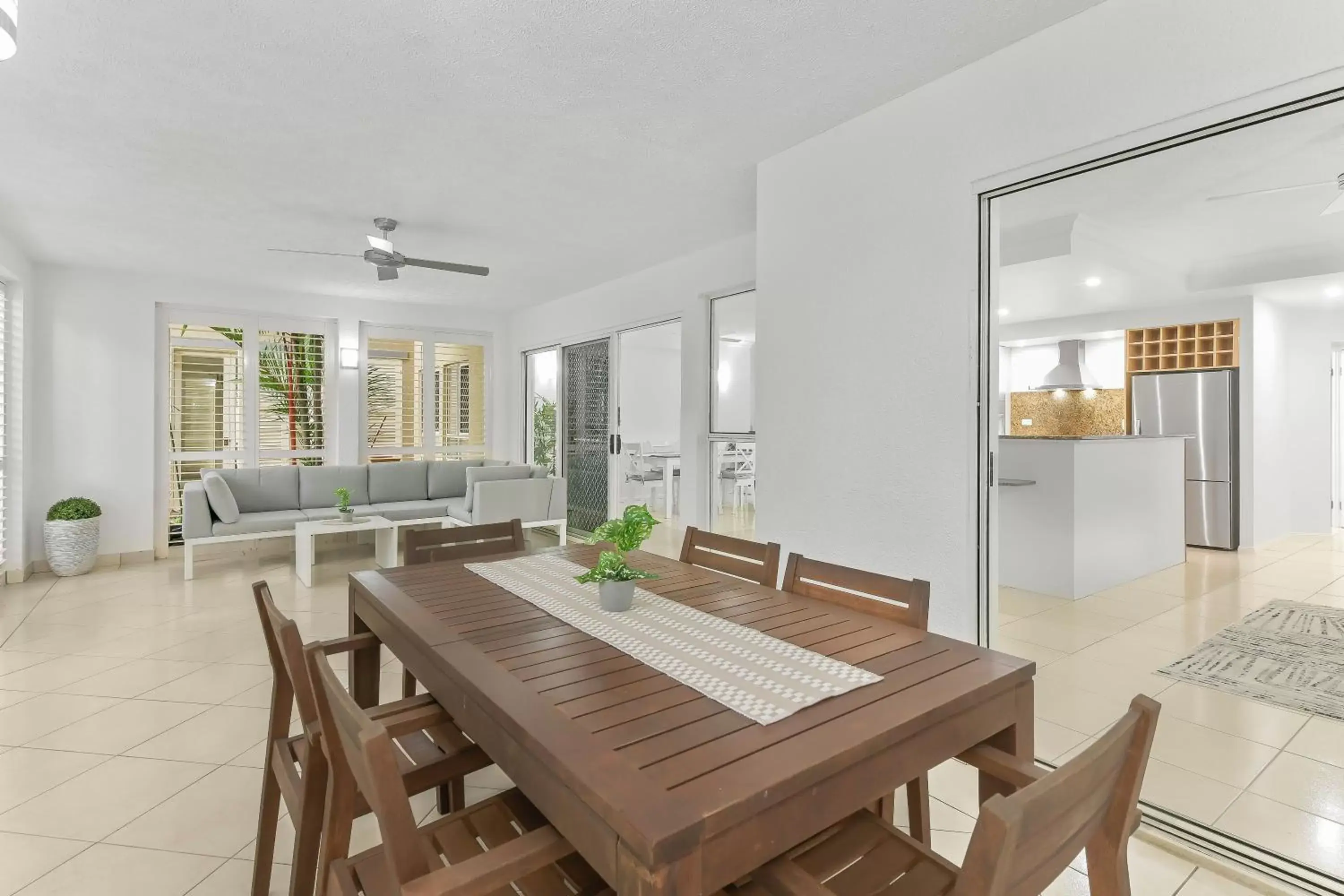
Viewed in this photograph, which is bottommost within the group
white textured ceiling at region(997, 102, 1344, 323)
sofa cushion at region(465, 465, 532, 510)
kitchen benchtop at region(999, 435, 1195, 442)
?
sofa cushion at region(465, 465, 532, 510)

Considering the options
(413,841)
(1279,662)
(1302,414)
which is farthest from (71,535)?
(1302,414)

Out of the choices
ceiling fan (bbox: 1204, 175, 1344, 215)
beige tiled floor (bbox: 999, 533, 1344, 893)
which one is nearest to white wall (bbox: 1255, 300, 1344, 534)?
beige tiled floor (bbox: 999, 533, 1344, 893)

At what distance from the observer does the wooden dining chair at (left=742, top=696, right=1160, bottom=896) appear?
71 cm

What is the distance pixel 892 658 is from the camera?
54.4 inches

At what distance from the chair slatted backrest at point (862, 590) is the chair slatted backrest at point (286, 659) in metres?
1.21

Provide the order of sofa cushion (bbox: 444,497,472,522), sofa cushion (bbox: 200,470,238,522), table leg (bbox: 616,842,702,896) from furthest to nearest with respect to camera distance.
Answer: sofa cushion (bbox: 444,497,472,522), sofa cushion (bbox: 200,470,238,522), table leg (bbox: 616,842,702,896)

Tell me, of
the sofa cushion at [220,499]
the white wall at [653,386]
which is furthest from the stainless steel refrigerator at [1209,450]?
the sofa cushion at [220,499]

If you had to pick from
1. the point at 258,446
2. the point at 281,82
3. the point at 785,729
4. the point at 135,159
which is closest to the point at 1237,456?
the point at 785,729

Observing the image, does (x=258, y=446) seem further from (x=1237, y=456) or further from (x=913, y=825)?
(x=1237, y=456)

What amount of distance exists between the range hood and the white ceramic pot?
736cm

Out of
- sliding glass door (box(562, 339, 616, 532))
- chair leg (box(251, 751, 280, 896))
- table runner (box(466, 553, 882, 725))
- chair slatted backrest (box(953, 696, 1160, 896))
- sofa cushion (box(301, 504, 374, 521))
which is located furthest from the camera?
sliding glass door (box(562, 339, 616, 532))

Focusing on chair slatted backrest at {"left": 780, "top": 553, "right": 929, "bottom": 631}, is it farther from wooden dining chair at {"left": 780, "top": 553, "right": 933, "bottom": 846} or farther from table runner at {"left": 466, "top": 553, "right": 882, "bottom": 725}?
table runner at {"left": 466, "top": 553, "right": 882, "bottom": 725}

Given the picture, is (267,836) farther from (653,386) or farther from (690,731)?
(653,386)

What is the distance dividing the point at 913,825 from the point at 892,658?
55 centimetres
